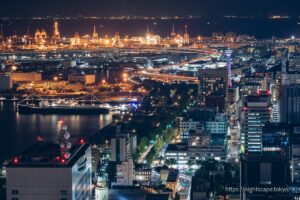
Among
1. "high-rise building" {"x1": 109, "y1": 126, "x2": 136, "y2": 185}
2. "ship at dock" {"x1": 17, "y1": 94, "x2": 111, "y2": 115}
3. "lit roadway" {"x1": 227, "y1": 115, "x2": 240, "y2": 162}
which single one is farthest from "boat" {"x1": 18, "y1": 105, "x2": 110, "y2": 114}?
"high-rise building" {"x1": 109, "y1": 126, "x2": 136, "y2": 185}

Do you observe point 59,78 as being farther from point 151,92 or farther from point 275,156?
point 275,156

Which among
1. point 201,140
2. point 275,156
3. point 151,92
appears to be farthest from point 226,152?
point 151,92

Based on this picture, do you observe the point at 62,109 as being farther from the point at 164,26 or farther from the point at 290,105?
the point at 164,26

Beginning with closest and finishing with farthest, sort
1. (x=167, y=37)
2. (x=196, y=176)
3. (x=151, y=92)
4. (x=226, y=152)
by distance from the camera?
(x=196, y=176) < (x=226, y=152) < (x=151, y=92) < (x=167, y=37)

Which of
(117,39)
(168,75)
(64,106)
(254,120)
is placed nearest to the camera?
(254,120)

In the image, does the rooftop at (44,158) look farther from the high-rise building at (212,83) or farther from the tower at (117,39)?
the tower at (117,39)

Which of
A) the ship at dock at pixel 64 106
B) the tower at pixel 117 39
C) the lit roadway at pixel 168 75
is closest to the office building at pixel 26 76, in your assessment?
the lit roadway at pixel 168 75

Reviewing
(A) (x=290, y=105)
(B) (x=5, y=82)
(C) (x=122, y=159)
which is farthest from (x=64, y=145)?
(B) (x=5, y=82)
